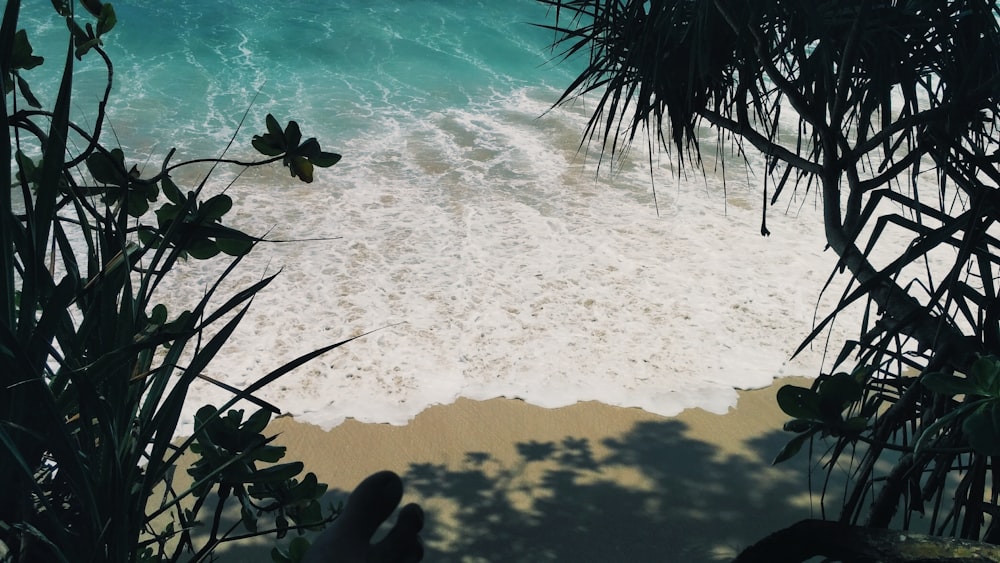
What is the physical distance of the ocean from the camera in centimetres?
526

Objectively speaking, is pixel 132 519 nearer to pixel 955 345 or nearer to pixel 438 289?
pixel 955 345

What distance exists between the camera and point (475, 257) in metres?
→ 7.12

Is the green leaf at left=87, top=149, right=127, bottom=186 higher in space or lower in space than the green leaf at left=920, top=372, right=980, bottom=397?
lower

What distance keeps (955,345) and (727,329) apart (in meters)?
4.09

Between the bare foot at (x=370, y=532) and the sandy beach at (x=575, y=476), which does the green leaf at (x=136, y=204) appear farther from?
the sandy beach at (x=575, y=476)

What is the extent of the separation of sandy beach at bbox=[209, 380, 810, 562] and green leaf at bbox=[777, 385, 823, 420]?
2.47 meters

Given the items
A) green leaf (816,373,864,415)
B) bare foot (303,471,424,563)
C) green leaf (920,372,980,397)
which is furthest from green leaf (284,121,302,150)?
green leaf (920,372,980,397)

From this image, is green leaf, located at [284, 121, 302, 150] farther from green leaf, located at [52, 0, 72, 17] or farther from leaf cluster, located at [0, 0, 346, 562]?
green leaf, located at [52, 0, 72, 17]

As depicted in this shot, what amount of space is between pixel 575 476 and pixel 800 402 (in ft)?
9.84

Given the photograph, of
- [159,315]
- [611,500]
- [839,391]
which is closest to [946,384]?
[839,391]

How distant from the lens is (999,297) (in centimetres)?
180

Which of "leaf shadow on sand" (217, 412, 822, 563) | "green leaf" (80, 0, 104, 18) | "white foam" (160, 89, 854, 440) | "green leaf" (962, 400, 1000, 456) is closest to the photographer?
"green leaf" (962, 400, 1000, 456)

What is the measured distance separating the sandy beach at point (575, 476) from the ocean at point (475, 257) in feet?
0.71

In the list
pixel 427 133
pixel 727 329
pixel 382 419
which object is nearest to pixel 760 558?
pixel 382 419
